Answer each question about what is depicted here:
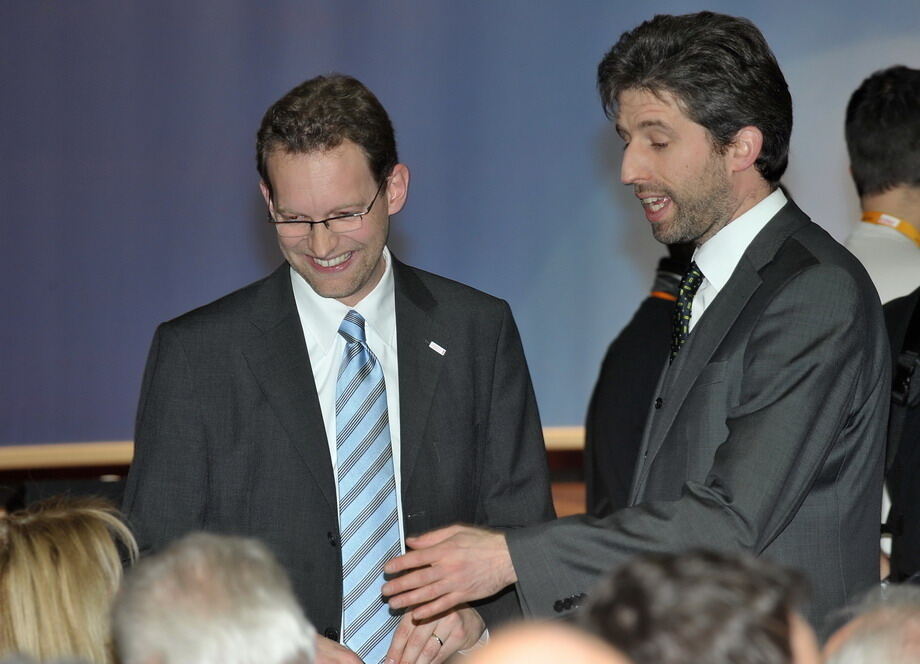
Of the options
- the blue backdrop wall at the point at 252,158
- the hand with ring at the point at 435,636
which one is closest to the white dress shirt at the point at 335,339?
the hand with ring at the point at 435,636

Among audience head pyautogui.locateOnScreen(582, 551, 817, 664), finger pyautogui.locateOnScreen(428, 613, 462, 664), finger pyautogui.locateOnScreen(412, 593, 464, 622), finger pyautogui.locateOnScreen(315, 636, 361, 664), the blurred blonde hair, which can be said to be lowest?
finger pyautogui.locateOnScreen(428, 613, 462, 664)

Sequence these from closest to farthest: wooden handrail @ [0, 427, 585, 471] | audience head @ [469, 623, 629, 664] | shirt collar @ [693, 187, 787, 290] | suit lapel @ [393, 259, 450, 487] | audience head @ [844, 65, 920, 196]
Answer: audience head @ [469, 623, 629, 664] < shirt collar @ [693, 187, 787, 290] < suit lapel @ [393, 259, 450, 487] < audience head @ [844, 65, 920, 196] < wooden handrail @ [0, 427, 585, 471]

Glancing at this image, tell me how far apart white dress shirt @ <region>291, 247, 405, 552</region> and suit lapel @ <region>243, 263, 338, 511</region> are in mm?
35

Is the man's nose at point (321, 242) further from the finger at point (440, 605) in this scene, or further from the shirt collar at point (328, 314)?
the finger at point (440, 605)

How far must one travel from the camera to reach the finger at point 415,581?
220 cm

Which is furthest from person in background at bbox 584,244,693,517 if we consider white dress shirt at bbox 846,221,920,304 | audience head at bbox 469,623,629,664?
audience head at bbox 469,623,629,664

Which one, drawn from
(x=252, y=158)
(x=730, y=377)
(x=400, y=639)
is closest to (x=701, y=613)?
(x=730, y=377)

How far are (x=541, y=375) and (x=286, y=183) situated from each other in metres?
3.01

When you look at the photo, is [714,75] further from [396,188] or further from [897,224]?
[897,224]

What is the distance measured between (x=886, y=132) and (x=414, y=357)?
1912mm

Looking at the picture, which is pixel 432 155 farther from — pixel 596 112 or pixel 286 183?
pixel 286 183

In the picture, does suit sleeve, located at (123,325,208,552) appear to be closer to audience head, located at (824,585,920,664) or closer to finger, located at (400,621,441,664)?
finger, located at (400,621,441,664)

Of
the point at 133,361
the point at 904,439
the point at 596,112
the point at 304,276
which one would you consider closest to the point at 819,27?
the point at 596,112

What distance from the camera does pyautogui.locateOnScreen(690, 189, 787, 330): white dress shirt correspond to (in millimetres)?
2506
